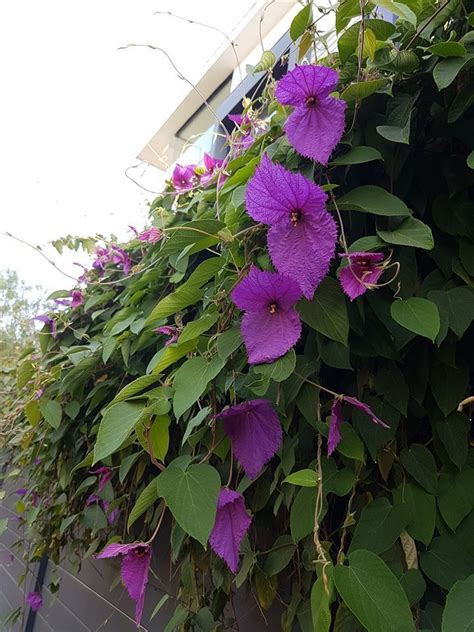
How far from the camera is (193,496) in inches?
16.4

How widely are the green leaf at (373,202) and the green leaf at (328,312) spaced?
8 centimetres

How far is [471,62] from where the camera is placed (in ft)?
Result: 1.42

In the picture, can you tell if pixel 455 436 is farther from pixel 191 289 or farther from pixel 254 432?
pixel 191 289

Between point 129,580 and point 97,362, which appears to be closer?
point 129,580

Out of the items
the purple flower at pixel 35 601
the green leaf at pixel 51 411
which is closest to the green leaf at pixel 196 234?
the green leaf at pixel 51 411

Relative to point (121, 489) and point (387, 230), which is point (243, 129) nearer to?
point (387, 230)

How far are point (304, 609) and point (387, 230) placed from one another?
446 millimetres

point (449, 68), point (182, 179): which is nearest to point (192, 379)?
point (449, 68)

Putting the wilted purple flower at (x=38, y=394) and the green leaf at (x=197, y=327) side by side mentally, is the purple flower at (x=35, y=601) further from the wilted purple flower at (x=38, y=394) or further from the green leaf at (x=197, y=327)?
the green leaf at (x=197, y=327)

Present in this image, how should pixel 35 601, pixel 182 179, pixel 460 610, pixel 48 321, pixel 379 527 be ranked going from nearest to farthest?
pixel 460 610 → pixel 379 527 → pixel 182 179 → pixel 48 321 → pixel 35 601

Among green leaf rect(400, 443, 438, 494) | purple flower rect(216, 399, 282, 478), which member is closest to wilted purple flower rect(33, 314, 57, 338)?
purple flower rect(216, 399, 282, 478)

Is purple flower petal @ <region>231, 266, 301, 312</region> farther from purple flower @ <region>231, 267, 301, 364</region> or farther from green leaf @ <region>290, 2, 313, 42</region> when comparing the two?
green leaf @ <region>290, 2, 313, 42</region>

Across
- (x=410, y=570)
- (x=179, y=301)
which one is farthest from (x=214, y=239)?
(x=410, y=570)

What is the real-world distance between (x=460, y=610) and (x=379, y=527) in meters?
0.11
